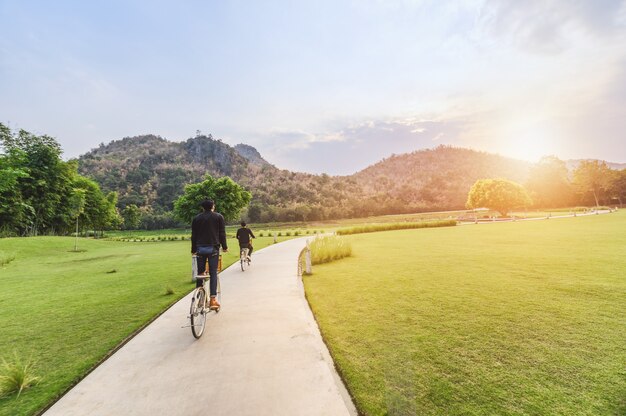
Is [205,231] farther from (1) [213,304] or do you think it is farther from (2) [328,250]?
(2) [328,250]

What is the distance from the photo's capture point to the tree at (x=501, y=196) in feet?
213

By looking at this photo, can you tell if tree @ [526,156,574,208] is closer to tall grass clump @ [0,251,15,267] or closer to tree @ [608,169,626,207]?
tree @ [608,169,626,207]

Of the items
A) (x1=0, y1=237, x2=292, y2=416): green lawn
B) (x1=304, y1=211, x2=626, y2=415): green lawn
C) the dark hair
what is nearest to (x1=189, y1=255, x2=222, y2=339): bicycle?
(x1=0, y1=237, x2=292, y2=416): green lawn

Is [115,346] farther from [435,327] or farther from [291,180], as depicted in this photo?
[291,180]

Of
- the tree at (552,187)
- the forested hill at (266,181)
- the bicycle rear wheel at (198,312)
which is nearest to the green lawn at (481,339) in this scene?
the bicycle rear wheel at (198,312)

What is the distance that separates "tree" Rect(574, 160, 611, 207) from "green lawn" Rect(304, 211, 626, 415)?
319ft

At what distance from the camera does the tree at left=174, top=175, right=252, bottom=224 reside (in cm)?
4331

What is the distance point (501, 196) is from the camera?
64.8 metres

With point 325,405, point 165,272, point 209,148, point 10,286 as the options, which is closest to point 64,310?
point 165,272

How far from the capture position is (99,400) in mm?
3859

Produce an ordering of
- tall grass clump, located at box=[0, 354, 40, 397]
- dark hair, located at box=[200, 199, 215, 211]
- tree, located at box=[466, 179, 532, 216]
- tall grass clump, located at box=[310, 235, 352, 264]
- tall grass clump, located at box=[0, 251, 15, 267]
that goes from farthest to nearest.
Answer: tree, located at box=[466, 179, 532, 216] → tall grass clump, located at box=[0, 251, 15, 267] → tall grass clump, located at box=[310, 235, 352, 264] → dark hair, located at box=[200, 199, 215, 211] → tall grass clump, located at box=[0, 354, 40, 397]

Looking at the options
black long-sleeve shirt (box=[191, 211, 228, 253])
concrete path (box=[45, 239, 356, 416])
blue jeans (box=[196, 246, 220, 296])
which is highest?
black long-sleeve shirt (box=[191, 211, 228, 253])

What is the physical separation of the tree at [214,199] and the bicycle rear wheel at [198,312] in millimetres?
38106

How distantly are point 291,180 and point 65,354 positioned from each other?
138719 millimetres
